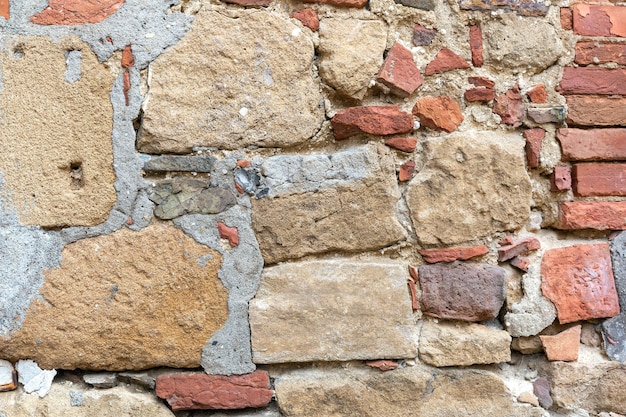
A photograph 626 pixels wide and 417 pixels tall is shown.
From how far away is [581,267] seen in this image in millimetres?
1353

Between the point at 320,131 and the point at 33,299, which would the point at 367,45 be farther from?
the point at 33,299

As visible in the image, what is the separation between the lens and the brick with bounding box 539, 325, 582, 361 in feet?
4.38

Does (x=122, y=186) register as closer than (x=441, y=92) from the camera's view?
Yes

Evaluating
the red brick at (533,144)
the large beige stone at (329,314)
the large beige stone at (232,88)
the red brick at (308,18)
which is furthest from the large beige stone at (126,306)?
the red brick at (533,144)

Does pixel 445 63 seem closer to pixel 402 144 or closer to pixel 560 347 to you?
pixel 402 144

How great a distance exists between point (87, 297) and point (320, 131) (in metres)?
0.62

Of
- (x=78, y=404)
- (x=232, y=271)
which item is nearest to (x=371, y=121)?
(x=232, y=271)

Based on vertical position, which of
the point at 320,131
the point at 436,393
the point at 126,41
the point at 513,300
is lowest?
the point at 436,393

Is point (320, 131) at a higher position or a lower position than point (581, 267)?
higher

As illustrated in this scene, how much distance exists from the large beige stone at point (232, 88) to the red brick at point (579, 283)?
0.64 meters

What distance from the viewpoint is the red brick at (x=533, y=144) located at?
4.46ft

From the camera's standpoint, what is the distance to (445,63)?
1.35 meters

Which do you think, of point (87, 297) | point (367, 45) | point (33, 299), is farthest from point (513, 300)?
point (33, 299)

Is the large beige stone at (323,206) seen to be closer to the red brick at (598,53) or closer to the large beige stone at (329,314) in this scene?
the large beige stone at (329,314)
